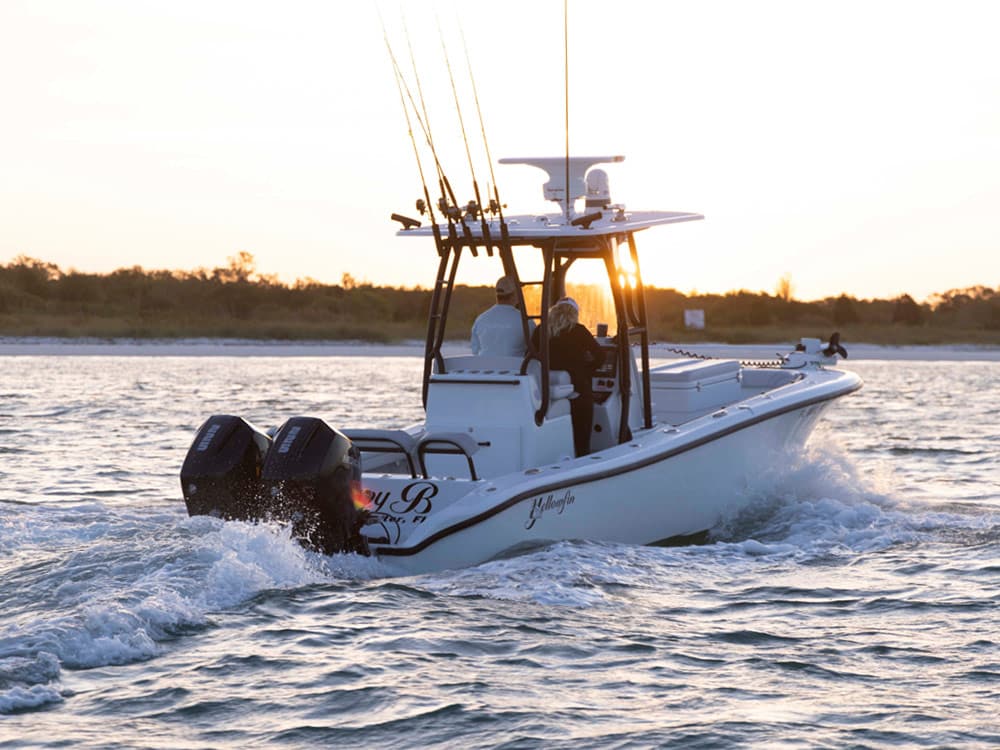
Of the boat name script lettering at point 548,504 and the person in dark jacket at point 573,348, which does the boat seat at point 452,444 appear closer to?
the boat name script lettering at point 548,504

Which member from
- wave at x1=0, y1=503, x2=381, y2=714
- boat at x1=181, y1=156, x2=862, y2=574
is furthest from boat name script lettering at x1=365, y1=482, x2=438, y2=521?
wave at x1=0, y1=503, x2=381, y2=714

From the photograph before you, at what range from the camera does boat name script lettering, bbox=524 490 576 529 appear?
312 inches

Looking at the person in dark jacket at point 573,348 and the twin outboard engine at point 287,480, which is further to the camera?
the person in dark jacket at point 573,348

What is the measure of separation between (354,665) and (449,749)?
3.32 ft

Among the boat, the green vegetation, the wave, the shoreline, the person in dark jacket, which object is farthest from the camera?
the green vegetation

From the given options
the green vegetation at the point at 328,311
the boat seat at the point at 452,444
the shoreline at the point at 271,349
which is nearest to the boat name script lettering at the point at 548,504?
the boat seat at the point at 452,444

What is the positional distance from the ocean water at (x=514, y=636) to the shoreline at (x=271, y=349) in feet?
84.1

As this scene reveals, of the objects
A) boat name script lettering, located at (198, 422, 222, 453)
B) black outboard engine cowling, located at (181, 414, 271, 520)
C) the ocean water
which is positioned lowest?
the ocean water

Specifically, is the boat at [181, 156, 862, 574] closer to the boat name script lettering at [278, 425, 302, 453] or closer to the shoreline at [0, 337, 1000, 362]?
the boat name script lettering at [278, 425, 302, 453]

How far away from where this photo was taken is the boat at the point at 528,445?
750 centimetres

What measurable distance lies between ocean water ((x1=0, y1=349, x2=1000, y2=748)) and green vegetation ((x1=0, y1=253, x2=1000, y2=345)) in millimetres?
30135

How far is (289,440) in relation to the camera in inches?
289

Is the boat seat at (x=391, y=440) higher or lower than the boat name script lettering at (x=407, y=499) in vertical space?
higher

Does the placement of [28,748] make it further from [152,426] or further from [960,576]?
[152,426]
